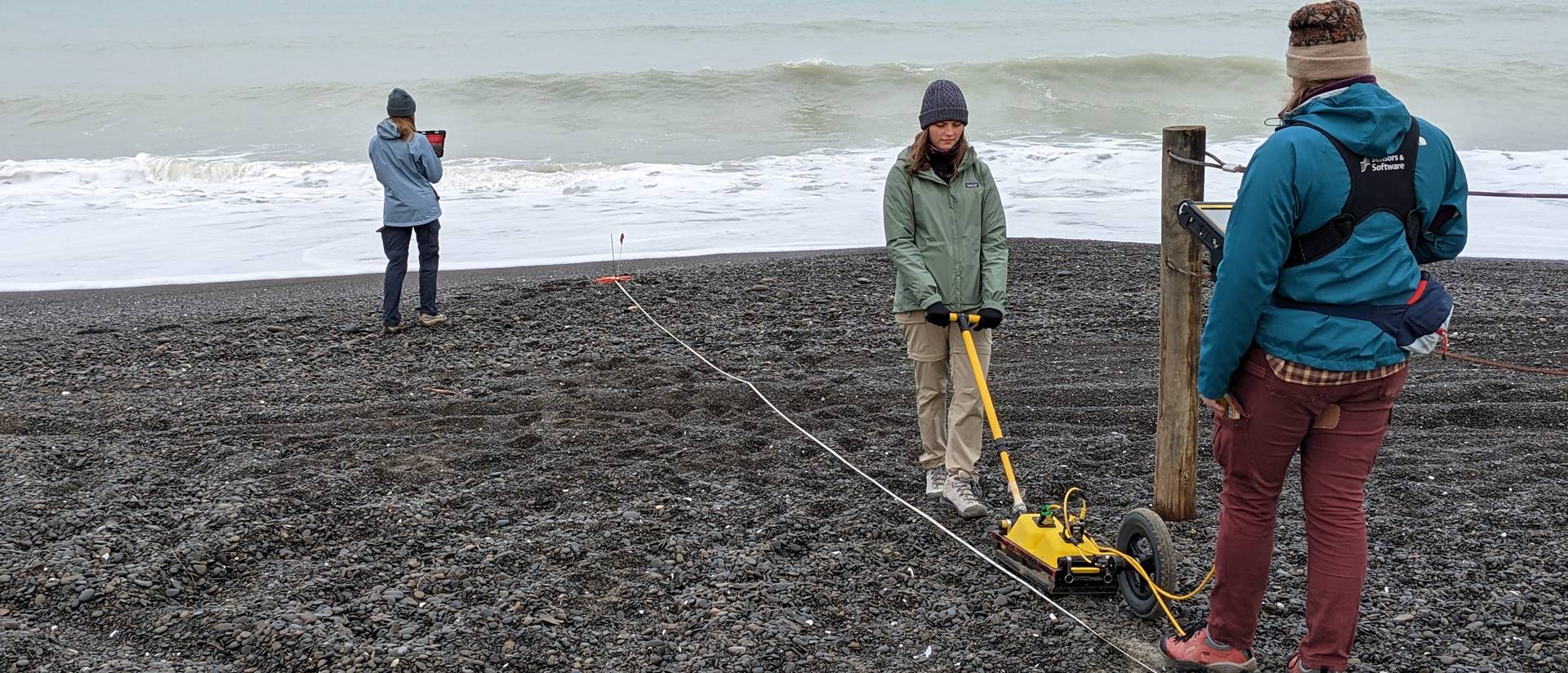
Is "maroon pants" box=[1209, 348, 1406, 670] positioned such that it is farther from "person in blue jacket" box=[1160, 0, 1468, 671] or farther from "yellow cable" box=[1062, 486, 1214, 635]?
"yellow cable" box=[1062, 486, 1214, 635]

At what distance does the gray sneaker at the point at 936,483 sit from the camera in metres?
4.89

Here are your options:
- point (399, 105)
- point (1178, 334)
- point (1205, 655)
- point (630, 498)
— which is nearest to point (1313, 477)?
point (1205, 655)

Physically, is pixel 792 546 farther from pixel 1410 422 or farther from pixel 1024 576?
pixel 1410 422

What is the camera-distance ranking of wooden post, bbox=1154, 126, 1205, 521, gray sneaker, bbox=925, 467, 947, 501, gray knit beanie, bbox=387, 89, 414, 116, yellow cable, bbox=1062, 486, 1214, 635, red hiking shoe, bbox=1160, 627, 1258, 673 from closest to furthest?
1. red hiking shoe, bbox=1160, 627, 1258, 673
2. yellow cable, bbox=1062, 486, 1214, 635
3. wooden post, bbox=1154, 126, 1205, 521
4. gray sneaker, bbox=925, 467, 947, 501
5. gray knit beanie, bbox=387, 89, 414, 116

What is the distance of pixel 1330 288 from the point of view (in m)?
2.80

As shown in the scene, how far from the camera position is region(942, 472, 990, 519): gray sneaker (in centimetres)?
460

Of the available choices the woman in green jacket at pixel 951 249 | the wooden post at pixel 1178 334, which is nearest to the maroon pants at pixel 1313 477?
the wooden post at pixel 1178 334

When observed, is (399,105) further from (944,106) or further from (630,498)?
(944,106)

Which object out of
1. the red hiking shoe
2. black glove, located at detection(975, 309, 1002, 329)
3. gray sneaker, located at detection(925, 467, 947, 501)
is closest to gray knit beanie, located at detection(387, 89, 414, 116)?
gray sneaker, located at detection(925, 467, 947, 501)

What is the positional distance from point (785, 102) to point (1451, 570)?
2297 centimetres

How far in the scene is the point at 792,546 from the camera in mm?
4406

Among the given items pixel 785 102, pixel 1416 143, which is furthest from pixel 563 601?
pixel 785 102

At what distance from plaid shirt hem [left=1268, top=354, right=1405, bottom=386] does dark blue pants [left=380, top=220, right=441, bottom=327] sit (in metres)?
6.53

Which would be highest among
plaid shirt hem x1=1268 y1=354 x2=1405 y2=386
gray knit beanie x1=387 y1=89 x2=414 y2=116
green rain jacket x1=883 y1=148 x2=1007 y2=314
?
gray knit beanie x1=387 y1=89 x2=414 y2=116
